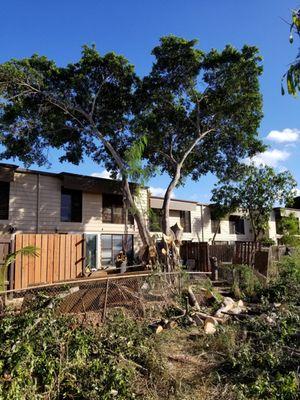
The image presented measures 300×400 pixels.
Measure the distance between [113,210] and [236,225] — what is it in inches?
624

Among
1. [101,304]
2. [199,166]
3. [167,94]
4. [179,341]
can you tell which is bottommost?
[179,341]

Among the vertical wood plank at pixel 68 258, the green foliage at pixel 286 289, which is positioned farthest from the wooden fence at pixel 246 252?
the vertical wood plank at pixel 68 258

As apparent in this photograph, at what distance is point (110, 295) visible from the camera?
812 cm

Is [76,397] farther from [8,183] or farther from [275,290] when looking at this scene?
[8,183]

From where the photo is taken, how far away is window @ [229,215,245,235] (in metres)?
33.2

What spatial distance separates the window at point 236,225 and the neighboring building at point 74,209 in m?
10.5

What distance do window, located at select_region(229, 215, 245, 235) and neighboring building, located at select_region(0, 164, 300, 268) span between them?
10532 millimetres

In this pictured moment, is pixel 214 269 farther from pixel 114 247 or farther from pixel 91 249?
pixel 91 249

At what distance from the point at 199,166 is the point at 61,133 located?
8.95 meters

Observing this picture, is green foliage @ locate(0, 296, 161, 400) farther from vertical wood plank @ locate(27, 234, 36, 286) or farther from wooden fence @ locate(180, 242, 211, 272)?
wooden fence @ locate(180, 242, 211, 272)

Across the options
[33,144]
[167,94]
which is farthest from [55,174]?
[167,94]

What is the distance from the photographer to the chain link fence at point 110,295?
7171 millimetres

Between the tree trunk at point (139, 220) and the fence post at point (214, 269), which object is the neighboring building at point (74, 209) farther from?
the fence post at point (214, 269)

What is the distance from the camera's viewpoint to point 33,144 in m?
19.2
